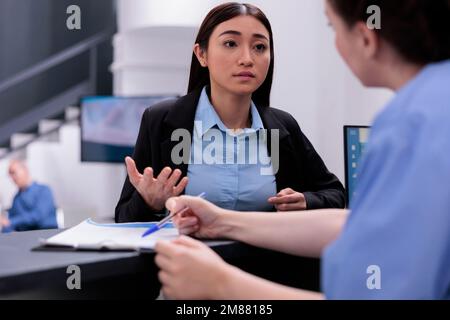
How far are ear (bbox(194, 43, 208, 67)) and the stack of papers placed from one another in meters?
0.70

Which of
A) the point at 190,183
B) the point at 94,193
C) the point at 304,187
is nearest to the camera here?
the point at 190,183

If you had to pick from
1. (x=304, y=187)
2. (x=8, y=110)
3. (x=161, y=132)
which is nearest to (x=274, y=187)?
(x=304, y=187)

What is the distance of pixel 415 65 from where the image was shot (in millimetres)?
698

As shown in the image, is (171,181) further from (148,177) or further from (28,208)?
(28,208)

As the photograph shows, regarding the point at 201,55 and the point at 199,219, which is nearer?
the point at 199,219

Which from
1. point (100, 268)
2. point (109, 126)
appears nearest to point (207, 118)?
point (100, 268)

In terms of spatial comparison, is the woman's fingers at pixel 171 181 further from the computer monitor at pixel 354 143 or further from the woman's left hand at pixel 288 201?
the computer monitor at pixel 354 143

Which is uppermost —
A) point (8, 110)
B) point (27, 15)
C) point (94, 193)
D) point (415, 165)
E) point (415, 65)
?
point (27, 15)

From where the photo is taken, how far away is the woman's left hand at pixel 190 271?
2.41 ft

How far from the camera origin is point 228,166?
1.53 meters

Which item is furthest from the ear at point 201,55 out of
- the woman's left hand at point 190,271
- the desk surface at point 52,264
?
the woman's left hand at point 190,271

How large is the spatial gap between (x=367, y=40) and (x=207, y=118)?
35.9 inches
